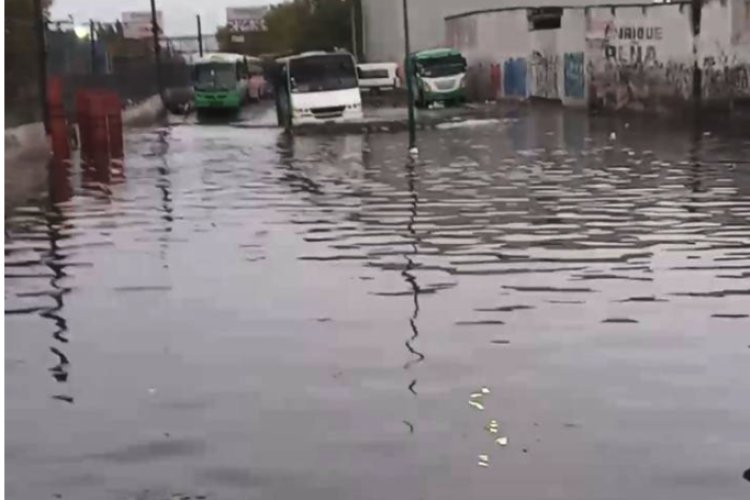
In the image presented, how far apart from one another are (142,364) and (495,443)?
9.52ft

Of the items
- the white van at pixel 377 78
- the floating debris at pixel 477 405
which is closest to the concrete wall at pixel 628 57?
the white van at pixel 377 78

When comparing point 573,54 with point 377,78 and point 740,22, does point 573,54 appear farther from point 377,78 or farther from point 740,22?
point 377,78

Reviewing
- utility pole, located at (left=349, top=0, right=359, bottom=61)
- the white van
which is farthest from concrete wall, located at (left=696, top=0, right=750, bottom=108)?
utility pole, located at (left=349, top=0, right=359, bottom=61)

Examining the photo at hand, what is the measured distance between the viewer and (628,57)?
45.2m

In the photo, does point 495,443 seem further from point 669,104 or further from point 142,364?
point 669,104

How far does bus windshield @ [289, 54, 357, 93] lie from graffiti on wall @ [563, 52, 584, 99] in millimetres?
9087

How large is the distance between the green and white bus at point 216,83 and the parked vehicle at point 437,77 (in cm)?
911

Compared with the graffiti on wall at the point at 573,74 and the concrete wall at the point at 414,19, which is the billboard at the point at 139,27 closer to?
the concrete wall at the point at 414,19

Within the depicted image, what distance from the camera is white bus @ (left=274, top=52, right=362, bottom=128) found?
141 feet

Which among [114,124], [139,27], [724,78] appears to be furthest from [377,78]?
[139,27]

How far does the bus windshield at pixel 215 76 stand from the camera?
61.7m

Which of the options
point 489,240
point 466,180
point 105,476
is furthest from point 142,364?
point 466,180

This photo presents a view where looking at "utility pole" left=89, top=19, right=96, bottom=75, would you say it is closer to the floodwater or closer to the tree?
the tree

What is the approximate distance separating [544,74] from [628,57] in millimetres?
9305
